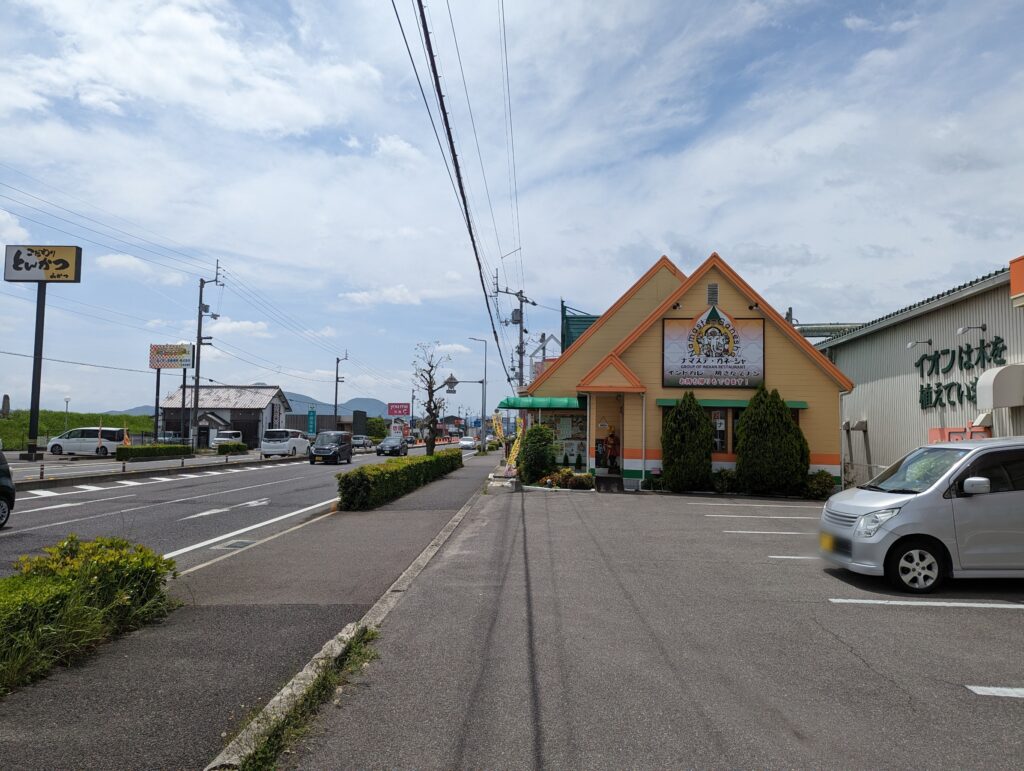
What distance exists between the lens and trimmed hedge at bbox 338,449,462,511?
14812mm

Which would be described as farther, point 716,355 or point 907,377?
point 716,355

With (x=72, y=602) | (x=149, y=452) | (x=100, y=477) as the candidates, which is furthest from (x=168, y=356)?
(x=72, y=602)

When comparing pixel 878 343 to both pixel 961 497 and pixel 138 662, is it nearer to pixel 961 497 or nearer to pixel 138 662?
pixel 961 497

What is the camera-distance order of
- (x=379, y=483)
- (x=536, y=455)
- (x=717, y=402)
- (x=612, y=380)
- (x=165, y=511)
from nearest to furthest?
(x=165, y=511), (x=379, y=483), (x=612, y=380), (x=717, y=402), (x=536, y=455)

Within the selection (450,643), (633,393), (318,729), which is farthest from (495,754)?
(633,393)

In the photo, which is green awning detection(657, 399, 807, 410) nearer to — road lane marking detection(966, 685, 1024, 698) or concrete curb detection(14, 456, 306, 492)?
road lane marking detection(966, 685, 1024, 698)

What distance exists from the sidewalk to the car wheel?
549cm

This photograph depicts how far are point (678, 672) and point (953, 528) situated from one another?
426 centimetres

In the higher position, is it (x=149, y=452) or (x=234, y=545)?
(x=149, y=452)

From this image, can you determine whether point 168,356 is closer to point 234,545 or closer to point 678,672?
point 234,545

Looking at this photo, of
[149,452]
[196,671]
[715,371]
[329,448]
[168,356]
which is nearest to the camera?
[196,671]

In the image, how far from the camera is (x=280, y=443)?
40.5m

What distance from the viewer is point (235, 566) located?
882 cm

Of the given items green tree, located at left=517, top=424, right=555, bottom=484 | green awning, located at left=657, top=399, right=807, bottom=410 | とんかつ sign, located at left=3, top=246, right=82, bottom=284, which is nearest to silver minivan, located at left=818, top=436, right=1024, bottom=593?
green awning, located at left=657, top=399, right=807, bottom=410
